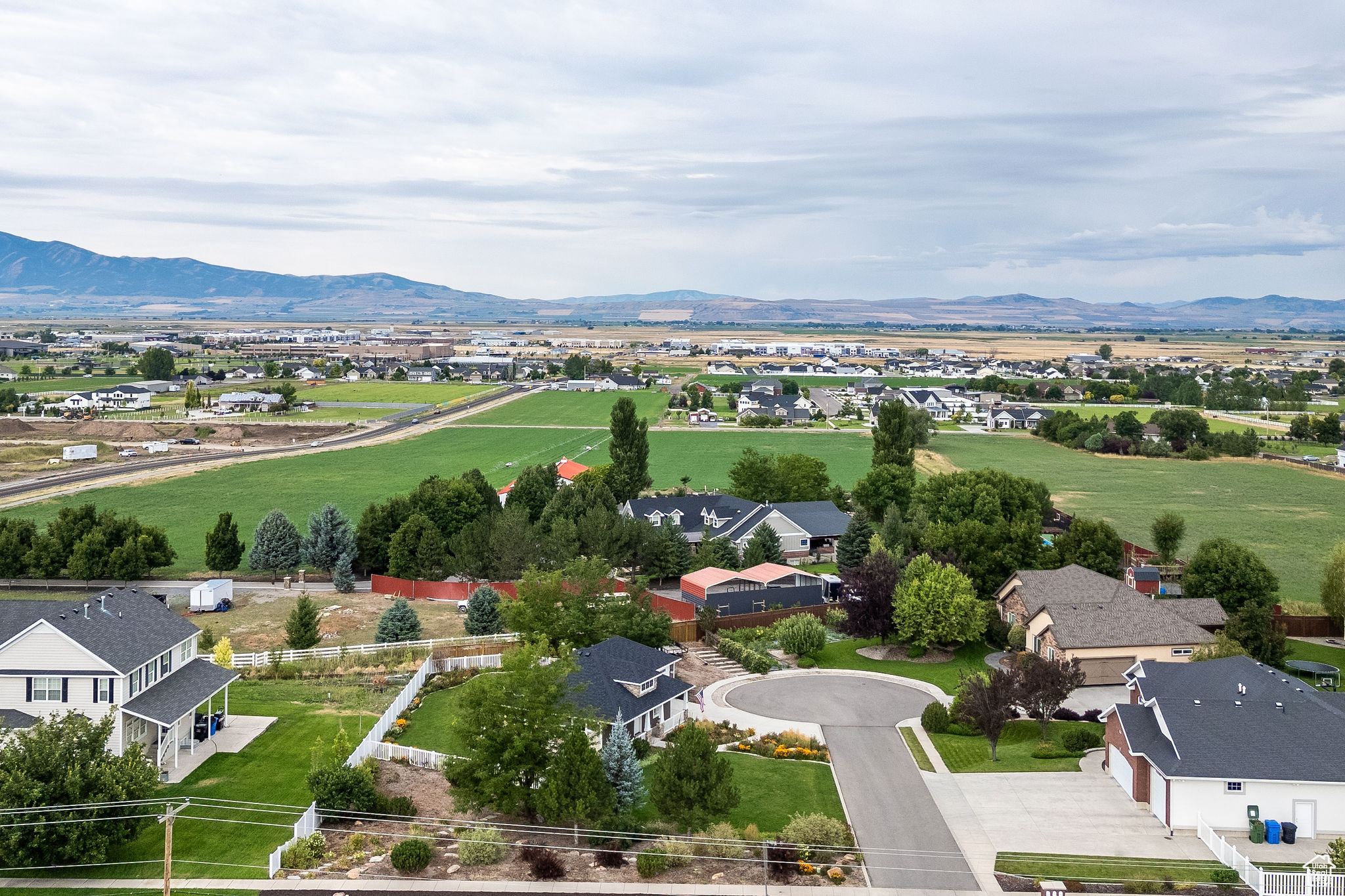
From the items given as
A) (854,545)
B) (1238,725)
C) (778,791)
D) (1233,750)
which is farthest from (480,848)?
(854,545)

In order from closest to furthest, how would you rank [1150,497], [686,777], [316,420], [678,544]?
[686,777] → [678,544] → [1150,497] → [316,420]

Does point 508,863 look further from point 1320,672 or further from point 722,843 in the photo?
point 1320,672

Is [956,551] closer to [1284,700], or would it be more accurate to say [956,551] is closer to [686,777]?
[1284,700]

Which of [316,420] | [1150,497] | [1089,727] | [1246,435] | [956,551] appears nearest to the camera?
[1089,727]

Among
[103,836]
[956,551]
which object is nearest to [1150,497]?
[956,551]

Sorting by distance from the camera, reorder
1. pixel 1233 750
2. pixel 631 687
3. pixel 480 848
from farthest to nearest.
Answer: pixel 631 687 < pixel 1233 750 < pixel 480 848
